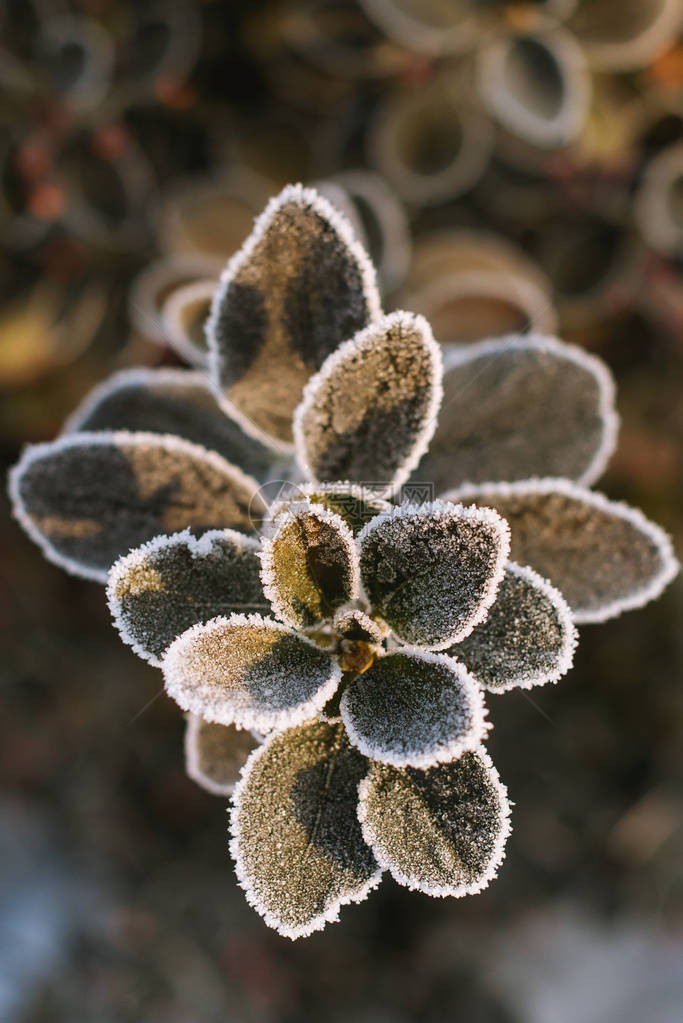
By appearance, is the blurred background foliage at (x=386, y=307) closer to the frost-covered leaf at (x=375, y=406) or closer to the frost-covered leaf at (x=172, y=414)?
the frost-covered leaf at (x=172, y=414)

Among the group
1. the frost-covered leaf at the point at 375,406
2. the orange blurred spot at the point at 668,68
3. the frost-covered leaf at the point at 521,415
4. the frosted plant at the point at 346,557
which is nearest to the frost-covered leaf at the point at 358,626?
the frosted plant at the point at 346,557

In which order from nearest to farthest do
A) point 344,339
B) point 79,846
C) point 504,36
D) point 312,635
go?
1. point 312,635
2. point 344,339
3. point 504,36
4. point 79,846

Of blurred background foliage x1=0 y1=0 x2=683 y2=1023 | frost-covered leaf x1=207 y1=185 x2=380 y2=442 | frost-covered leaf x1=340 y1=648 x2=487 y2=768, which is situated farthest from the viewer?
blurred background foliage x1=0 y1=0 x2=683 y2=1023

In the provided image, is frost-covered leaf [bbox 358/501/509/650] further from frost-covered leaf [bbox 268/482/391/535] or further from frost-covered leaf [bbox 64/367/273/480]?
frost-covered leaf [bbox 64/367/273/480]

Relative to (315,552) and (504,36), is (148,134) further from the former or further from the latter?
(315,552)

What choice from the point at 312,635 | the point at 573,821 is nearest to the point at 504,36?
the point at 312,635

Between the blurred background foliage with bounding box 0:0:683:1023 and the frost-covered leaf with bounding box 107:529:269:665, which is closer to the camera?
the frost-covered leaf with bounding box 107:529:269:665

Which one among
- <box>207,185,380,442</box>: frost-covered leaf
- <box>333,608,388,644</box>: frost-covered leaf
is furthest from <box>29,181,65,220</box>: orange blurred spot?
<box>333,608,388,644</box>: frost-covered leaf
